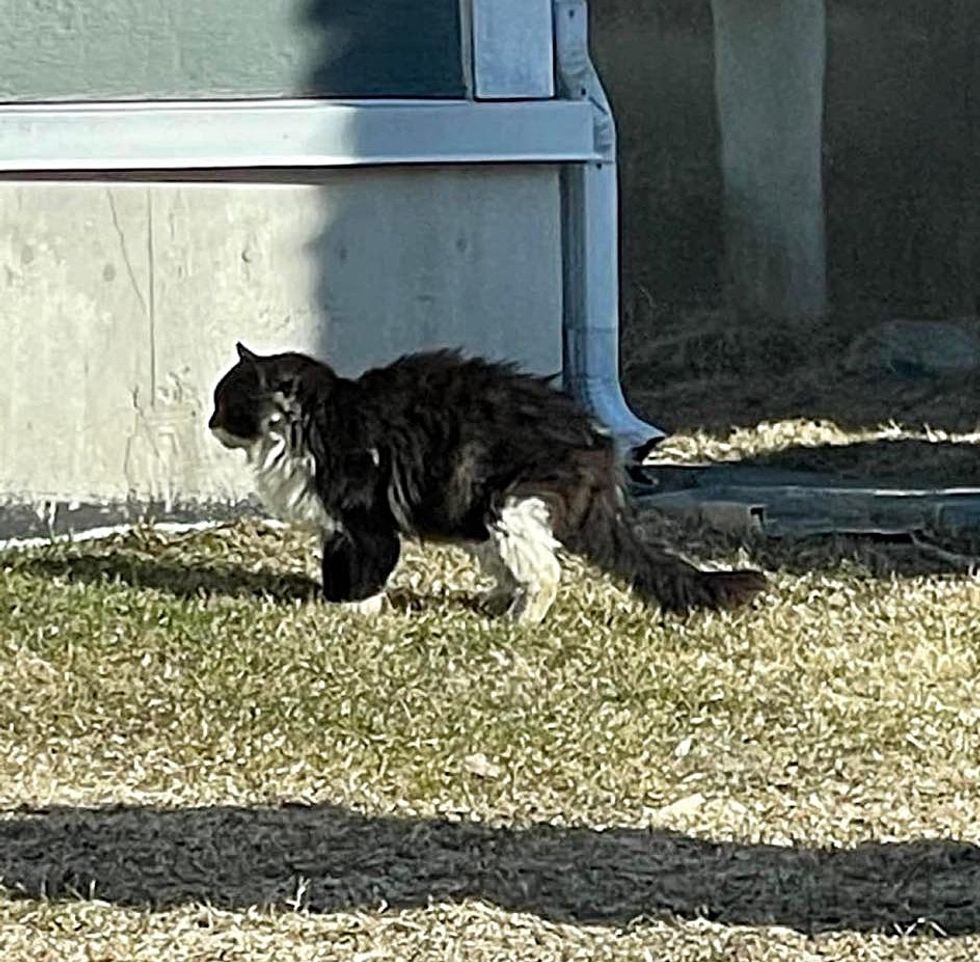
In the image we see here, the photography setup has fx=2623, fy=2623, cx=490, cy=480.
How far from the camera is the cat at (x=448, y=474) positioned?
7.79 metres

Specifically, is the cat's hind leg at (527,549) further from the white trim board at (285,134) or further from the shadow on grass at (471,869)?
the white trim board at (285,134)

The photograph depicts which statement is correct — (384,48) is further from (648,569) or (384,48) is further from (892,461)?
(892,461)

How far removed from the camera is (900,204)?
15328mm

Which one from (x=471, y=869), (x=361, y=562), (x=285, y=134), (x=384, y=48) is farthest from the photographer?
(x=384, y=48)

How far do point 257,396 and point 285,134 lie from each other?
158 cm

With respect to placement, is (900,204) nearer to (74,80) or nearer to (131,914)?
(74,80)

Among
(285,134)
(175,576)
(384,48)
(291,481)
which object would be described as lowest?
(175,576)

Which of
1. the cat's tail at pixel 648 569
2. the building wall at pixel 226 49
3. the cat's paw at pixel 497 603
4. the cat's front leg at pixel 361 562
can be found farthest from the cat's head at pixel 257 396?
the building wall at pixel 226 49

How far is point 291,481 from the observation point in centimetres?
802

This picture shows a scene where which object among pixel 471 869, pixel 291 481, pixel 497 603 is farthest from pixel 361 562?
pixel 471 869

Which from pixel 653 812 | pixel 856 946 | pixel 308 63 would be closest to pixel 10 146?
pixel 308 63

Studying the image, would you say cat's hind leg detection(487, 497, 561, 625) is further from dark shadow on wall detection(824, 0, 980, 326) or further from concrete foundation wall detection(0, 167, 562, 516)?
dark shadow on wall detection(824, 0, 980, 326)

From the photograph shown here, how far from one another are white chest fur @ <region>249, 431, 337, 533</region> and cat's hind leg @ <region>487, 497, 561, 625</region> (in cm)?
55

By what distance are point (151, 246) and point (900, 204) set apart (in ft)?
23.0
